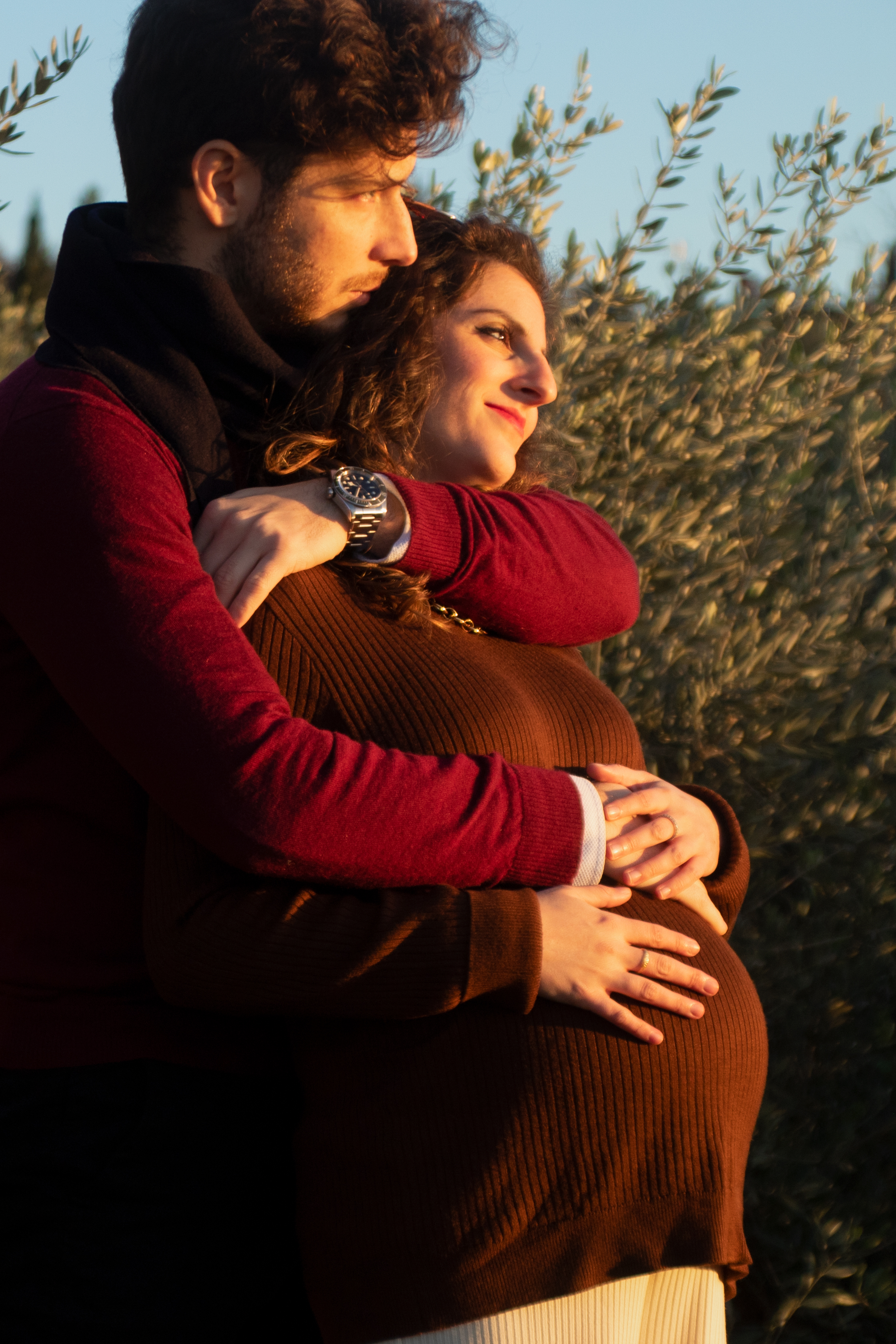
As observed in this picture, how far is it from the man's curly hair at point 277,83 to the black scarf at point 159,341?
0.54ft

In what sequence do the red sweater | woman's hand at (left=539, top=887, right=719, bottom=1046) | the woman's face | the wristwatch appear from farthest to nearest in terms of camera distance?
1. the woman's face
2. the wristwatch
3. woman's hand at (left=539, top=887, right=719, bottom=1046)
4. the red sweater

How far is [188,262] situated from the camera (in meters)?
1.88

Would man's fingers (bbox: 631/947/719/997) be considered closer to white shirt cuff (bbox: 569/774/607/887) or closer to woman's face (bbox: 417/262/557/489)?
white shirt cuff (bbox: 569/774/607/887)

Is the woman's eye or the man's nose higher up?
the man's nose

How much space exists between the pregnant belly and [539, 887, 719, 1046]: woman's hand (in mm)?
26

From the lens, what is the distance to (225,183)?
72.1 inches

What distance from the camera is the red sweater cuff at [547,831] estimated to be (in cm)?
163

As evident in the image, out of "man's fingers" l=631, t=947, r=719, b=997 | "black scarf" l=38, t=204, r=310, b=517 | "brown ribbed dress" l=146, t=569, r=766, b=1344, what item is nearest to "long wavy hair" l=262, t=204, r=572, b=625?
"black scarf" l=38, t=204, r=310, b=517

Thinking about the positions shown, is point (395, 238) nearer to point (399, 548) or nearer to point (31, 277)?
→ point (399, 548)

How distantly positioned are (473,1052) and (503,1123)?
10 centimetres

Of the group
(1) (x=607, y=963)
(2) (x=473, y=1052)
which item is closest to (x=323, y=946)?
(2) (x=473, y=1052)

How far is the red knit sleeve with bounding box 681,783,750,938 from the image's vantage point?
79.5 inches

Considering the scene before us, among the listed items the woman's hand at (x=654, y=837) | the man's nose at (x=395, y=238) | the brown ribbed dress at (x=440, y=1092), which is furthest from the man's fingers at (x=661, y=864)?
the man's nose at (x=395, y=238)

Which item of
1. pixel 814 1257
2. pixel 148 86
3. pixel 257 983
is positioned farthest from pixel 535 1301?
pixel 814 1257
